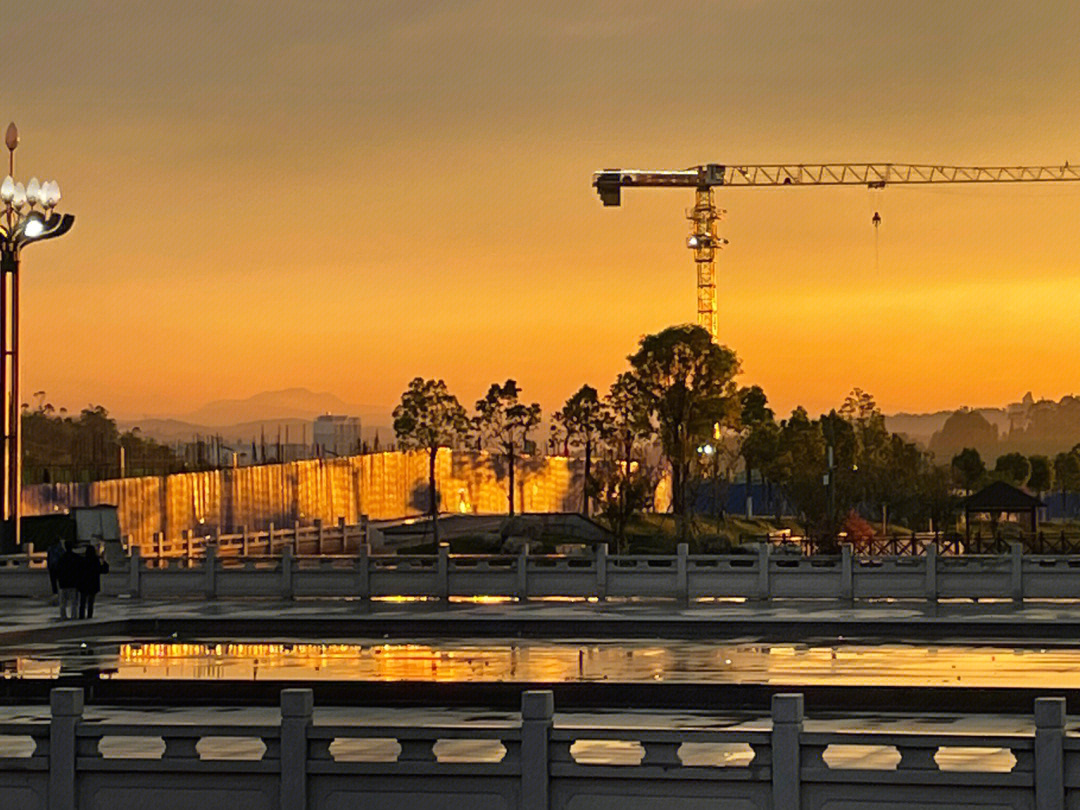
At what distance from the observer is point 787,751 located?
13812mm

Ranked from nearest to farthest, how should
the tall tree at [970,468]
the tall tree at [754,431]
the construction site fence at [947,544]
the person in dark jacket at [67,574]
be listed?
the person in dark jacket at [67,574] → the construction site fence at [947,544] → the tall tree at [754,431] → the tall tree at [970,468]

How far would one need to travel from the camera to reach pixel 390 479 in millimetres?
90312


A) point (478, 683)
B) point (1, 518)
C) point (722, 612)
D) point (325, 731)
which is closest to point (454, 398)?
point (1, 518)

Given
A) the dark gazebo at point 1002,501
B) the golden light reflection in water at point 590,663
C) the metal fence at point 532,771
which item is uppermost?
the dark gazebo at point 1002,501

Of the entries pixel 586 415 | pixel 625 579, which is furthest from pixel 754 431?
pixel 625 579

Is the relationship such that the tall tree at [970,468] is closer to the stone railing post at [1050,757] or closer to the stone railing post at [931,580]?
the stone railing post at [931,580]

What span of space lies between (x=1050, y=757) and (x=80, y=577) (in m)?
25.3

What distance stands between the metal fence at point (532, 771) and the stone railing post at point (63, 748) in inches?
0.4

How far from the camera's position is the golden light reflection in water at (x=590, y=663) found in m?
25.5

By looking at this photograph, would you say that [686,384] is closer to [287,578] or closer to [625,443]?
[625,443]

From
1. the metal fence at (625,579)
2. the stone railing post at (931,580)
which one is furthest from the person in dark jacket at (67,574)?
the stone railing post at (931,580)

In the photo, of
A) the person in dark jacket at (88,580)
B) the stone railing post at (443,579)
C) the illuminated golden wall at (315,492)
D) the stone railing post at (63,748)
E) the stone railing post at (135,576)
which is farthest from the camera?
the illuminated golden wall at (315,492)

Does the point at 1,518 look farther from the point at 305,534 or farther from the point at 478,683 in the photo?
the point at 305,534

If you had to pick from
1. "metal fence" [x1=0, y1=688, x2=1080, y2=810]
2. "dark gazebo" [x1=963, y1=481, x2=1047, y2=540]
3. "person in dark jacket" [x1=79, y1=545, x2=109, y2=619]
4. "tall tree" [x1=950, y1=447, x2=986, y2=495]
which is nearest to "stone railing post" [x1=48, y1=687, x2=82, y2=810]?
"metal fence" [x1=0, y1=688, x2=1080, y2=810]
